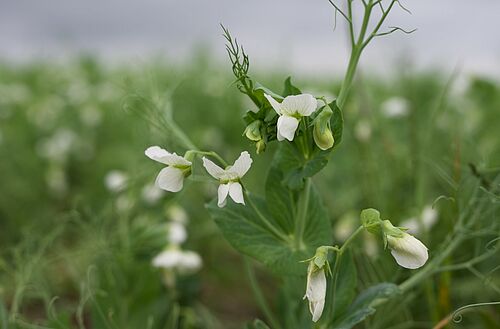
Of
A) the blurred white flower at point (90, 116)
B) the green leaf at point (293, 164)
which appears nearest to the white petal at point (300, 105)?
the green leaf at point (293, 164)

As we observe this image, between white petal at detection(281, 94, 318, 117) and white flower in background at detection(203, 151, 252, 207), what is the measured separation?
92mm

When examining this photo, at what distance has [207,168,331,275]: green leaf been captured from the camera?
1.09 metres

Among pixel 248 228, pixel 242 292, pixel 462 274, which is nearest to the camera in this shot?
pixel 248 228

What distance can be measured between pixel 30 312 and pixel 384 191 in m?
1.05

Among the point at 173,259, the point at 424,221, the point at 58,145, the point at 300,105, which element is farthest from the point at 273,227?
the point at 58,145

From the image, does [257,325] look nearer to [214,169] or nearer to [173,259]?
[214,169]

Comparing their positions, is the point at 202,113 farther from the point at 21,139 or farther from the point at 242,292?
the point at 242,292

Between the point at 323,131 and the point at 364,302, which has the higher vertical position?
the point at 323,131

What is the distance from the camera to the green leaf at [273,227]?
1.09m

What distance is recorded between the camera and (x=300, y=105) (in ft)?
2.97

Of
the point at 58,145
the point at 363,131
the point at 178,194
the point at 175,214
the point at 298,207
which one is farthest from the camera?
the point at 58,145

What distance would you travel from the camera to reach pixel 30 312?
1.86 metres

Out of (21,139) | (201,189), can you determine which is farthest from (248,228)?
(21,139)

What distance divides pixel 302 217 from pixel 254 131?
194 millimetres
